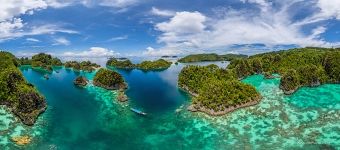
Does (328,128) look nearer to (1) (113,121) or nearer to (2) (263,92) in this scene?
(2) (263,92)

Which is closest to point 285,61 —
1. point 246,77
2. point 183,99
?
point 246,77

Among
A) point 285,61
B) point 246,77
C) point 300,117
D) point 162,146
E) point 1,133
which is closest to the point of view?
point 162,146

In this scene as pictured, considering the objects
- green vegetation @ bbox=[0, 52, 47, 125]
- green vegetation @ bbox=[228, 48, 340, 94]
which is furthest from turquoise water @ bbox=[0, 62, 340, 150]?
green vegetation @ bbox=[228, 48, 340, 94]

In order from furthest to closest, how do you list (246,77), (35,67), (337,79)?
(35,67) < (246,77) < (337,79)

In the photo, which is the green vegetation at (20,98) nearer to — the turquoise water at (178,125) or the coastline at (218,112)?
the turquoise water at (178,125)

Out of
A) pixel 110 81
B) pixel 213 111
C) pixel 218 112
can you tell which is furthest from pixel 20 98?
pixel 218 112

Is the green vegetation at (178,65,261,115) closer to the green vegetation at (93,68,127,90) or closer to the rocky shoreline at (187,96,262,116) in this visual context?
the rocky shoreline at (187,96,262,116)

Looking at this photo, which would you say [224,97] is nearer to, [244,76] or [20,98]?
[20,98]
